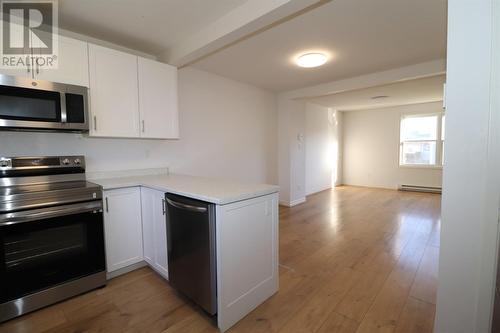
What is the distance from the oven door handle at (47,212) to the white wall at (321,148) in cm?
503

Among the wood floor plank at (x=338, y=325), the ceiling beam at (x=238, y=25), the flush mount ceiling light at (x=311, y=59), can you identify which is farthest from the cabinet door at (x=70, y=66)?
the wood floor plank at (x=338, y=325)

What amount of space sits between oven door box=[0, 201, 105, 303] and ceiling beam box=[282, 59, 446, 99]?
4.00 metres

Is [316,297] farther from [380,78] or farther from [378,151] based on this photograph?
[378,151]

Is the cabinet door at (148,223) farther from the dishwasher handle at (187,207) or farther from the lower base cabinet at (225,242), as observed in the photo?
the dishwasher handle at (187,207)

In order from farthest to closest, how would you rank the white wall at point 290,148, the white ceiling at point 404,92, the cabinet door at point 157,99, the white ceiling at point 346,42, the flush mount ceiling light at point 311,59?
the white wall at point 290,148 < the white ceiling at point 404,92 < the flush mount ceiling light at point 311,59 < the cabinet door at point 157,99 < the white ceiling at point 346,42

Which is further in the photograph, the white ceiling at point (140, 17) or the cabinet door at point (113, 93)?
the cabinet door at point (113, 93)

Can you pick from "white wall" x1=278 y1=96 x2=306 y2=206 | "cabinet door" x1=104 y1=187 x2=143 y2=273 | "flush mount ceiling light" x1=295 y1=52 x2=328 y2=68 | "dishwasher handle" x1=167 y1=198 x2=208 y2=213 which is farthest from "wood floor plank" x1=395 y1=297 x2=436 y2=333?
"white wall" x1=278 y1=96 x2=306 y2=206

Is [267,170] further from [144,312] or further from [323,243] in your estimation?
[144,312]

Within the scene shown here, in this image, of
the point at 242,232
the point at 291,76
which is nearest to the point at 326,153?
the point at 291,76

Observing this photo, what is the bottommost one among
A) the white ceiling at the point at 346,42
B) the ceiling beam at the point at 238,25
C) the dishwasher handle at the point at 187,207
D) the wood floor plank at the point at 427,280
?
the wood floor plank at the point at 427,280

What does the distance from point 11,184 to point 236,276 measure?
206cm

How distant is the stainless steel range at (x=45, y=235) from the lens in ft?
5.49

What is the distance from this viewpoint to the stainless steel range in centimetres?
167

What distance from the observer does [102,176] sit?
258cm
